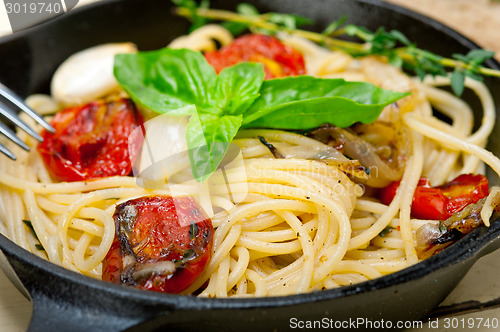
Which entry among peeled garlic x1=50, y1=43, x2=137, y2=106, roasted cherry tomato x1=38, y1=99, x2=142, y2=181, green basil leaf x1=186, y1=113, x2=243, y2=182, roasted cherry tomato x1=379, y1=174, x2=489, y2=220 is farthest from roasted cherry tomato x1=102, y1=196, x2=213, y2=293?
peeled garlic x1=50, y1=43, x2=137, y2=106

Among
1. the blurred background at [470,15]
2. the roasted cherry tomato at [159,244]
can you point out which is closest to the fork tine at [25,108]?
the roasted cherry tomato at [159,244]

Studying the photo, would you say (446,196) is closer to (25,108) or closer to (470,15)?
(25,108)

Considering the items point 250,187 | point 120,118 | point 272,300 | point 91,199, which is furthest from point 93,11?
point 272,300

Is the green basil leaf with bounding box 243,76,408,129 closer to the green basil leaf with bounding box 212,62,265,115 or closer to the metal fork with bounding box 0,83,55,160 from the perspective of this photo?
the green basil leaf with bounding box 212,62,265,115

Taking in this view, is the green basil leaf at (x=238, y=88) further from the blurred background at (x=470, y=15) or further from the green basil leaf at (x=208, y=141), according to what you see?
the blurred background at (x=470, y=15)

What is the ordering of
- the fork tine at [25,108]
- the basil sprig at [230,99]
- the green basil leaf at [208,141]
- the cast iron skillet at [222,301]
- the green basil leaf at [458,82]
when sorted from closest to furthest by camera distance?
the cast iron skillet at [222,301]
the green basil leaf at [208,141]
the basil sprig at [230,99]
the fork tine at [25,108]
the green basil leaf at [458,82]

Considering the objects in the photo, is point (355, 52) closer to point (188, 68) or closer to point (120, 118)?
point (188, 68)

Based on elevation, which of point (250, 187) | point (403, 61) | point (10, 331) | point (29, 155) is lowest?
Answer: point (10, 331)
